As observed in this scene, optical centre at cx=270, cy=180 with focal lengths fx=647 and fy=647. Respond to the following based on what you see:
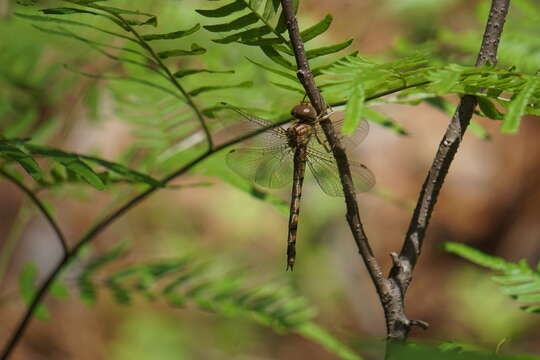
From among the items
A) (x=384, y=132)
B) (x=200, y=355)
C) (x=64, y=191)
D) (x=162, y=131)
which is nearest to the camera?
(x=162, y=131)

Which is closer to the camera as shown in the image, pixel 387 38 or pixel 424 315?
pixel 424 315

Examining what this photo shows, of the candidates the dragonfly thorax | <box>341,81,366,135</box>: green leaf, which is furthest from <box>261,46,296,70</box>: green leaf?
the dragonfly thorax

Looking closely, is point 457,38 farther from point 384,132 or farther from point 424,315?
point 384,132

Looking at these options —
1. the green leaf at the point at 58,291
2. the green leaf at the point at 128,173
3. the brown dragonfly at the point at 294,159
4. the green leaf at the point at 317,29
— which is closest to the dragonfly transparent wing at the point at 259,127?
the brown dragonfly at the point at 294,159

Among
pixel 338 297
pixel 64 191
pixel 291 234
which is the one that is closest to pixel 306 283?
pixel 338 297

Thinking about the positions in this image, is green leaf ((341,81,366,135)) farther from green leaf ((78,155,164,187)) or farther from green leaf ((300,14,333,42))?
green leaf ((78,155,164,187))

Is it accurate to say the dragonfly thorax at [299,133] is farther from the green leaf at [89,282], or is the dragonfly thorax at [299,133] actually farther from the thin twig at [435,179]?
the green leaf at [89,282]
